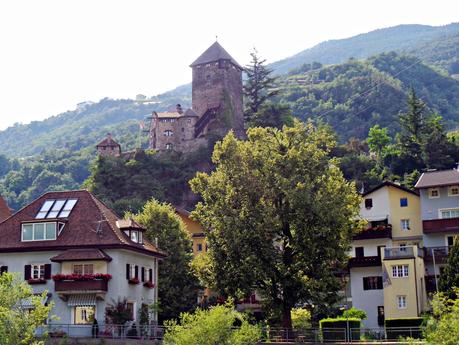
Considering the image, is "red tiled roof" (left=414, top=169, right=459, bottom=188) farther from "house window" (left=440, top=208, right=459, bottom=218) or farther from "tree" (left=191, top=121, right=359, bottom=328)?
"tree" (left=191, top=121, right=359, bottom=328)

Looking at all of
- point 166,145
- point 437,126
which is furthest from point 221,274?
point 166,145

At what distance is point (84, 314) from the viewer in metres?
61.6

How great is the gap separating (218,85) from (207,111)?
505 centimetres

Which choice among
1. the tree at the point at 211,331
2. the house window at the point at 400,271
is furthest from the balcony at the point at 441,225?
the tree at the point at 211,331

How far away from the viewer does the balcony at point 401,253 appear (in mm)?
70125

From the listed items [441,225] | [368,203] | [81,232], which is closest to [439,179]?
[441,225]

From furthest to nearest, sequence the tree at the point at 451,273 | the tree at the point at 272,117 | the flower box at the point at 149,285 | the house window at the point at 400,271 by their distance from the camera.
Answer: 1. the tree at the point at 272,117
2. the house window at the point at 400,271
3. the flower box at the point at 149,285
4. the tree at the point at 451,273

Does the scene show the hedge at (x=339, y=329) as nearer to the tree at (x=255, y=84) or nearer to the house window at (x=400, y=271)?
the house window at (x=400, y=271)

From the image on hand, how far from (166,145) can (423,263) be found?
80036 mm

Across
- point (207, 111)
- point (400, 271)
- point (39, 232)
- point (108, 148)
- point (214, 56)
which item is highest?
point (214, 56)

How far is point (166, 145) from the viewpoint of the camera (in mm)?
147750

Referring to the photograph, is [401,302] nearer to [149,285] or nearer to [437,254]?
[437,254]

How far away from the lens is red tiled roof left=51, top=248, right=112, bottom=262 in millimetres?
60469

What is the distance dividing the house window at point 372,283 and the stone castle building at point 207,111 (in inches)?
2761
